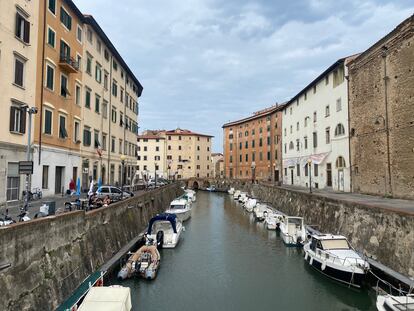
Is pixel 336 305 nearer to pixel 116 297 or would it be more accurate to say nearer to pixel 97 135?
pixel 116 297

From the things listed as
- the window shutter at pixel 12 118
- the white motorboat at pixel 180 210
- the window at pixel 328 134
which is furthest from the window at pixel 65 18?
the window at pixel 328 134

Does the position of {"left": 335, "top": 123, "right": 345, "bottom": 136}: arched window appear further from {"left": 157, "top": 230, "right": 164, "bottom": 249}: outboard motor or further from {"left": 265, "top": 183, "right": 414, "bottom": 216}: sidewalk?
{"left": 157, "top": 230, "right": 164, "bottom": 249}: outboard motor

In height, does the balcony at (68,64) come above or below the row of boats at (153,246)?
above

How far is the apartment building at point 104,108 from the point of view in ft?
116

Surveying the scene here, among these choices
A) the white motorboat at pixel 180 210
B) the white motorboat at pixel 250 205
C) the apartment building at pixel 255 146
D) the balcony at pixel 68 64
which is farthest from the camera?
the apartment building at pixel 255 146

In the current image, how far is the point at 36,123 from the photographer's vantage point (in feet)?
83.8

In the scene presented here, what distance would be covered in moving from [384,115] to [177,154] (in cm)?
8386

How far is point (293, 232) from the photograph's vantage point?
2667cm

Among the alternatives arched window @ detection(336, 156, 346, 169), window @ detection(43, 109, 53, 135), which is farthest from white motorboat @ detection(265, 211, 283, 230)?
window @ detection(43, 109, 53, 135)

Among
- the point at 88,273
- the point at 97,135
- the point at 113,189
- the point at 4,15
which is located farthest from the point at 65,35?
the point at 88,273

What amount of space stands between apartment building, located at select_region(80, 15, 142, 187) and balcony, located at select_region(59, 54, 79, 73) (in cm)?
262

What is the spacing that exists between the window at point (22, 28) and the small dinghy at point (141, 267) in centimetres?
1729

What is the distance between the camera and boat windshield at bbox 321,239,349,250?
18359 mm

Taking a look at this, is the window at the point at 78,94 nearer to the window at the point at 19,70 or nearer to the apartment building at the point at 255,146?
the window at the point at 19,70
